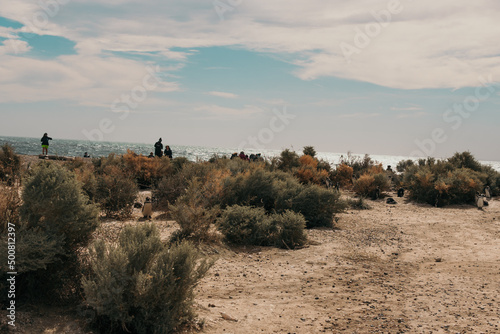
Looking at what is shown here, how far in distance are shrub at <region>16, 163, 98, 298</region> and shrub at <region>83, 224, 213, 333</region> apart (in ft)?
1.59

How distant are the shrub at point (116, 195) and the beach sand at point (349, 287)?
55 cm

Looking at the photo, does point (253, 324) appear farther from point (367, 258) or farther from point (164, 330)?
point (367, 258)

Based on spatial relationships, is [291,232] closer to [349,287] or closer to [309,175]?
[349,287]

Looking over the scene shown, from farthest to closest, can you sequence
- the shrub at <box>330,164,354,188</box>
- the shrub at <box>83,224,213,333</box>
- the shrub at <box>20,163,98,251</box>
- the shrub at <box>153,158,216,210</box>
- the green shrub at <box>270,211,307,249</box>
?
the shrub at <box>330,164,354,188</box>
the shrub at <box>153,158,216,210</box>
the green shrub at <box>270,211,307,249</box>
the shrub at <box>20,163,98,251</box>
the shrub at <box>83,224,213,333</box>

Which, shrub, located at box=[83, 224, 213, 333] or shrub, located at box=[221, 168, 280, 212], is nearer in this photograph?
shrub, located at box=[83, 224, 213, 333]

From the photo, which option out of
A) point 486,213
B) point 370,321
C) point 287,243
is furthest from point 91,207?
point 486,213

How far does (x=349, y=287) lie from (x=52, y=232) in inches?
188

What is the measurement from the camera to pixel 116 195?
12023mm

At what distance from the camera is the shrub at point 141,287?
452cm

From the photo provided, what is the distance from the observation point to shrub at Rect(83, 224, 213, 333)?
14.8ft

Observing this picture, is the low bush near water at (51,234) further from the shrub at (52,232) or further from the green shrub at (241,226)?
the green shrub at (241,226)

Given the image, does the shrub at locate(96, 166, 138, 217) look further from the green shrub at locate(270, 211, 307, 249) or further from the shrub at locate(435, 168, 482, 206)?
the shrub at locate(435, 168, 482, 206)

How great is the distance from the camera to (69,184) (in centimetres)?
568

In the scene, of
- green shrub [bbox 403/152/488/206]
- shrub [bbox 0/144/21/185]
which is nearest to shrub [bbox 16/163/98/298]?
shrub [bbox 0/144/21/185]
